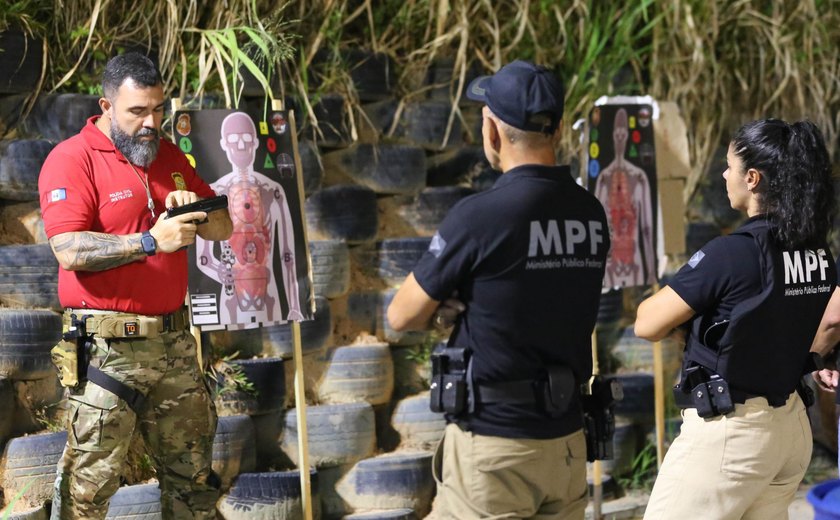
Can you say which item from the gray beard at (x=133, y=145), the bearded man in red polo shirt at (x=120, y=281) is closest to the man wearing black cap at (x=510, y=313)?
the bearded man in red polo shirt at (x=120, y=281)

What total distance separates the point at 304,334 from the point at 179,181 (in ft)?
3.94

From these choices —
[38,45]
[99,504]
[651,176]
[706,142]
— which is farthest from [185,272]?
[706,142]

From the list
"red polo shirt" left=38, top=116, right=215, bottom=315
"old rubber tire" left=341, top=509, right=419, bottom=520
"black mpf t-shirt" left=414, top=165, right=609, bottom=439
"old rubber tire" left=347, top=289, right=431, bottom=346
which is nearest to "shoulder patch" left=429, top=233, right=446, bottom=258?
"black mpf t-shirt" left=414, top=165, right=609, bottom=439

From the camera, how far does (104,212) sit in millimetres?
3125

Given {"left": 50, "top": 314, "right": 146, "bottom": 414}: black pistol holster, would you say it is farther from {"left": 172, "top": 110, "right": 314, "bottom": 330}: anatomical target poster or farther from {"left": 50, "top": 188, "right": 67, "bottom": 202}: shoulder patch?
{"left": 172, "top": 110, "right": 314, "bottom": 330}: anatomical target poster

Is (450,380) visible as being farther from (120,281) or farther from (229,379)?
(229,379)

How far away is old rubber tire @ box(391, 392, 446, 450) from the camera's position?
4.59 metres

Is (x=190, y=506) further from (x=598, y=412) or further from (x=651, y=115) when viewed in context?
(x=651, y=115)

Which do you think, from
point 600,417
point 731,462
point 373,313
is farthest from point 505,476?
point 373,313

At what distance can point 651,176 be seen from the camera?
4.67 metres

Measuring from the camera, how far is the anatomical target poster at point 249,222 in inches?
150

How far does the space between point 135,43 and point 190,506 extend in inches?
74.7

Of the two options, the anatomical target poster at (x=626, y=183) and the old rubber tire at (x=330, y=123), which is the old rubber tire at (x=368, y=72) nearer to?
the old rubber tire at (x=330, y=123)

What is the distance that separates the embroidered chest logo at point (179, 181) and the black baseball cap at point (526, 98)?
130 cm
